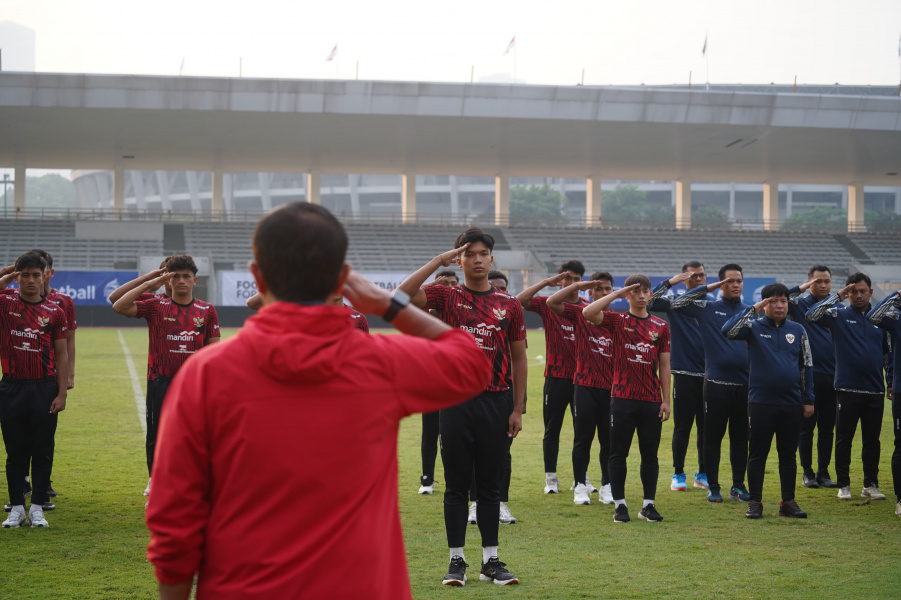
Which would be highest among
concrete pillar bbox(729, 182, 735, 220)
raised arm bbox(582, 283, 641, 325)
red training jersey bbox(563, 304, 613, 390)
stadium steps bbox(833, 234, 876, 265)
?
concrete pillar bbox(729, 182, 735, 220)

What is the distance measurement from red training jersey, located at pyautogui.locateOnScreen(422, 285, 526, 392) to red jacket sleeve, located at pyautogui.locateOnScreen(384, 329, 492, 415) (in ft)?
11.9

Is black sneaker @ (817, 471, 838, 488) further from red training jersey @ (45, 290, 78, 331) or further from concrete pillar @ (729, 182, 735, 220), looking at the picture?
concrete pillar @ (729, 182, 735, 220)

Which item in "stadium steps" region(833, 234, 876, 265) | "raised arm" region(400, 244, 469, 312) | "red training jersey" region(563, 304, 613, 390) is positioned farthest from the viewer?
"stadium steps" region(833, 234, 876, 265)

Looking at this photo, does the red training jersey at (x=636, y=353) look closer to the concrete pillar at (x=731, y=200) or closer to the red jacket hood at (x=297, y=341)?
the red jacket hood at (x=297, y=341)

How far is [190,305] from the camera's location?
7.89 metres

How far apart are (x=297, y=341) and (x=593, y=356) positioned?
6.66m

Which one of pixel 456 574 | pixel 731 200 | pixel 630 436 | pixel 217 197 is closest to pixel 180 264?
pixel 456 574

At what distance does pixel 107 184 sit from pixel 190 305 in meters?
101

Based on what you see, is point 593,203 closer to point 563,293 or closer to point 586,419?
point 586,419

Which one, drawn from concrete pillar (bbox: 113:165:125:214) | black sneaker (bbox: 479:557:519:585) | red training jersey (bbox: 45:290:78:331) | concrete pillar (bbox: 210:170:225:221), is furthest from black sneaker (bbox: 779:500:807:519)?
concrete pillar (bbox: 210:170:225:221)

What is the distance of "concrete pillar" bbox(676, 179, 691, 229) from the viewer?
48.4 meters

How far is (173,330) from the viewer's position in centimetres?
779

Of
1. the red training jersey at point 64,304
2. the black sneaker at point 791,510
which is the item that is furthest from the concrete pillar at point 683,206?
the red training jersey at point 64,304

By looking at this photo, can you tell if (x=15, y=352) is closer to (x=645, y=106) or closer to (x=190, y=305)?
(x=190, y=305)
